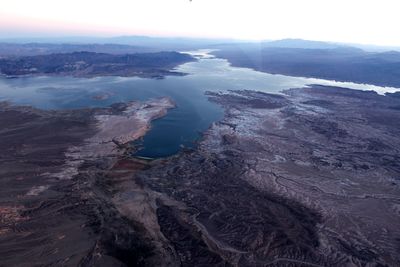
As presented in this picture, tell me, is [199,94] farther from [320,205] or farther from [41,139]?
[320,205]

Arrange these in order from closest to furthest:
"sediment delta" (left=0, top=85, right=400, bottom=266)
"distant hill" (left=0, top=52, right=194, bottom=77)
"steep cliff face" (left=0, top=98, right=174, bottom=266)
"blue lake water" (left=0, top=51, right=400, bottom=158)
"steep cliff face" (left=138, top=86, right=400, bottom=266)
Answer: "steep cliff face" (left=0, top=98, right=174, bottom=266) < "sediment delta" (left=0, top=85, right=400, bottom=266) < "steep cliff face" (left=138, top=86, right=400, bottom=266) < "blue lake water" (left=0, top=51, right=400, bottom=158) < "distant hill" (left=0, top=52, right=194, bottom=77)

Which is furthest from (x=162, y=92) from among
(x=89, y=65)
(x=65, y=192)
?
(x=89, y=65)

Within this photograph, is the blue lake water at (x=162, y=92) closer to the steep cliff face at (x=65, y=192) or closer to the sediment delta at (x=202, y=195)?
the sediment delta at (x=202, y=195)

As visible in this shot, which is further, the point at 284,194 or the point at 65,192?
the point at 284,194

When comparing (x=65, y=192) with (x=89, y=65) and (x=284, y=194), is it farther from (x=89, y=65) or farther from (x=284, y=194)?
(x=89, y=65)

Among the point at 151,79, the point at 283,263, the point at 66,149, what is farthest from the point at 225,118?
the point at 151,79

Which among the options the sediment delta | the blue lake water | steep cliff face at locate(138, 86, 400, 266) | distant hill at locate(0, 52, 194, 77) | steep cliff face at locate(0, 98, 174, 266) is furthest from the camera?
distant hill at locate(0, 52, 194, 77)

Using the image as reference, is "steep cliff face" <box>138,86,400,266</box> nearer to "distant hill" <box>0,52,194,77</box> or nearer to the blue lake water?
the blue lake water

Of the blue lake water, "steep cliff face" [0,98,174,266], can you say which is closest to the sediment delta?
"steep cliff face" [0,98,174,266]
